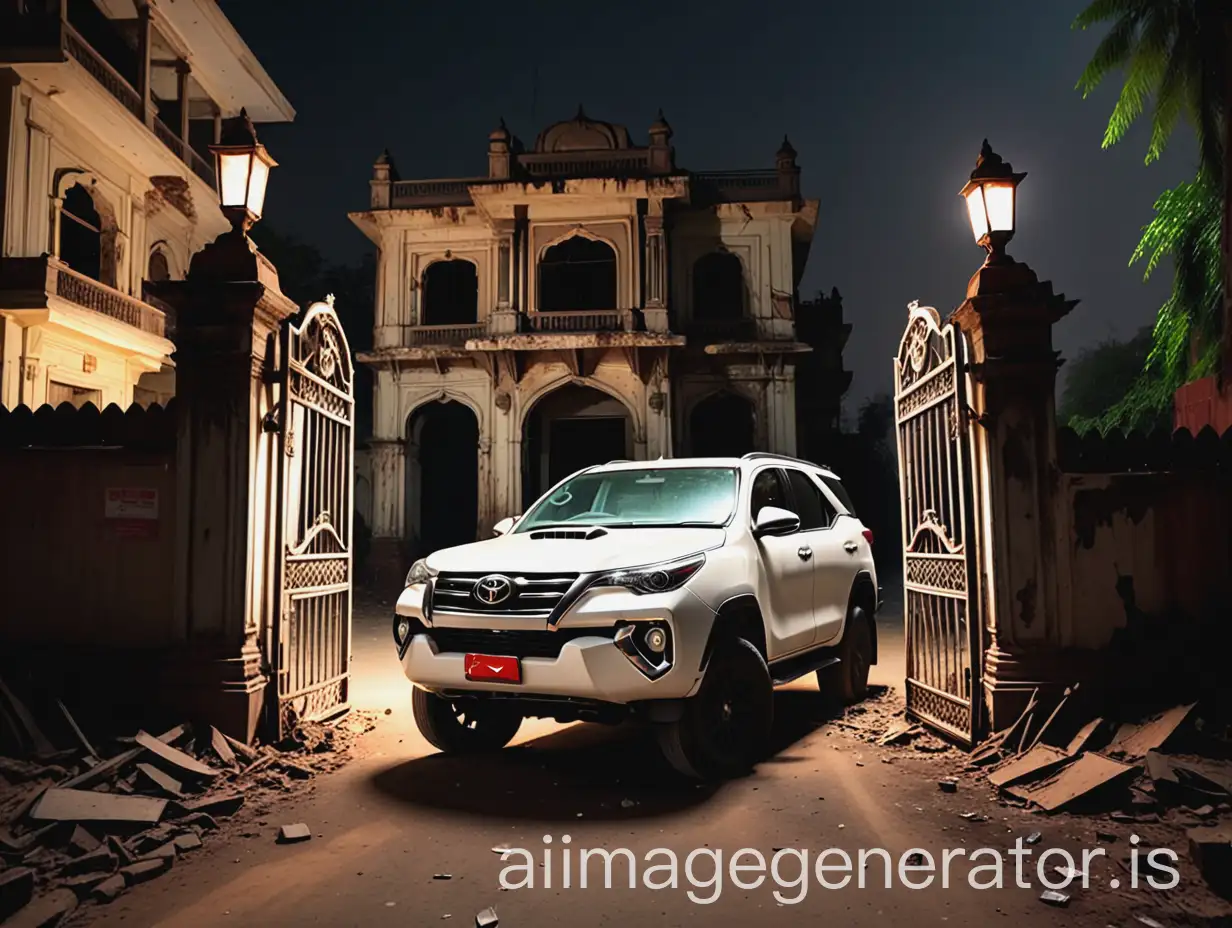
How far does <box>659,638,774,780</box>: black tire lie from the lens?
4.38 metres

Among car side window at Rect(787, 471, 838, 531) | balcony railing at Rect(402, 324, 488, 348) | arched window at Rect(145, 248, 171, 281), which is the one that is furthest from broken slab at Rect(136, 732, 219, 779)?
arched window at Rect(145, 248, 171, 281)

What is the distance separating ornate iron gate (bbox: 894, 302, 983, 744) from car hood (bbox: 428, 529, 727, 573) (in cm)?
174

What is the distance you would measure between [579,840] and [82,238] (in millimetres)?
18754

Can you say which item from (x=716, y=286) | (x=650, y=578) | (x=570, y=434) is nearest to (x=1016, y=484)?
(x=650, y=578)

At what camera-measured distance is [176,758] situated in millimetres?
4543

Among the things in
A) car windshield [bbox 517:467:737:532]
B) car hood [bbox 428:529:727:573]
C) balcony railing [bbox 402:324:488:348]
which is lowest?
car hood [bbox 428:529:727:573]

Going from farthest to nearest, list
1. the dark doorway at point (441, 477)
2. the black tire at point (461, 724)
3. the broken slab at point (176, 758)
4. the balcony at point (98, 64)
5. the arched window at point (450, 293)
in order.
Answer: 1. the arched window at point (450, 293)
2. the dark doorway at point (441, 477)
3. the balcony at point (98, 64)
4. the black tire at point (461, 724)
5. the broken slab at point (176, 758)

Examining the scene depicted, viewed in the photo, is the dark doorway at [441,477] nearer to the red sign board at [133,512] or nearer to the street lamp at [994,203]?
the red sign board at [133,512]

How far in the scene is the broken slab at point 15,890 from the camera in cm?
307

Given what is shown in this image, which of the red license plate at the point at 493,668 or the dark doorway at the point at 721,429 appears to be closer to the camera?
the red license plate at the point at 493,668

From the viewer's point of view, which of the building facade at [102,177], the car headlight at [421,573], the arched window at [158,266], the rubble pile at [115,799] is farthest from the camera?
the arched window at [158,266]

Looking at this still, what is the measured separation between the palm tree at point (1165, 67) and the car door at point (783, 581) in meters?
9.38

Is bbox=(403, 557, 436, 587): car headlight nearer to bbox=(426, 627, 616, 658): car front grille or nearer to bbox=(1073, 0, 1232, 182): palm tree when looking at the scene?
bbox=(426, 627, 616, 658): car front grille

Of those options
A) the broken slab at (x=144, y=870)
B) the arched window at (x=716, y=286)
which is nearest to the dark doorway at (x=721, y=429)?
the arched window at (x=716, y=286)
